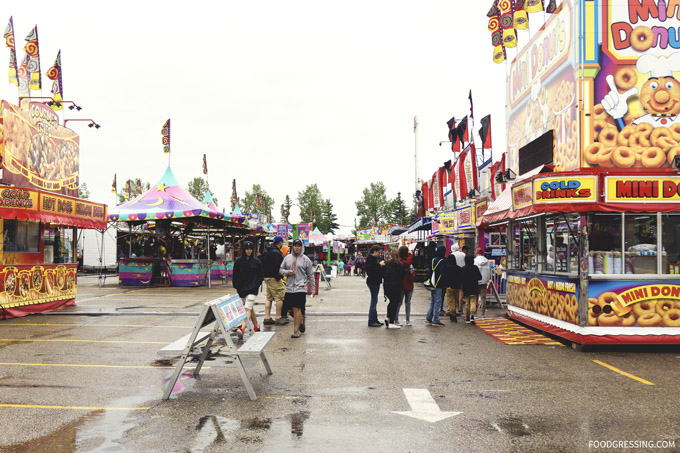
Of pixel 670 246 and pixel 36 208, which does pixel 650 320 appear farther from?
pixel 36 208

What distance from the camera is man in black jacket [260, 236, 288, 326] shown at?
38.3ft

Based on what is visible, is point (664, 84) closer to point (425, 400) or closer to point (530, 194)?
point (530, 194)

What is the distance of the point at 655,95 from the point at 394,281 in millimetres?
6036

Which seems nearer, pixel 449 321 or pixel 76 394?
pixel 76 394

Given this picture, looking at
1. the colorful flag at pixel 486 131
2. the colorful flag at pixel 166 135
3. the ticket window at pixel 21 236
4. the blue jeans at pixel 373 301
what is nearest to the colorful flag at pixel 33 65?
the ticket window at pixel 21 236

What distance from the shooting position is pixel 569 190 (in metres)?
9.36

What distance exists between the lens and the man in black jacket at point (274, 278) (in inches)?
460

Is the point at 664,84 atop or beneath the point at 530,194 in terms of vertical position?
atop

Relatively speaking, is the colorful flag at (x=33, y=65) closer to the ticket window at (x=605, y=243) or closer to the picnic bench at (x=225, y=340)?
the picnic bench at (x=225, y=340)

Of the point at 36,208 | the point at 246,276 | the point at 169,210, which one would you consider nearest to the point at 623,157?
the point at 246,276

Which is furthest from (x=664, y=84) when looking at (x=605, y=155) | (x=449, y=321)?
(x=449, y=321)

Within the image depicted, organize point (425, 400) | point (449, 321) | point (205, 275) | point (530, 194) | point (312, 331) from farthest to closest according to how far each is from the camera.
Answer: point (205, 275)
point (449, 321)
point (312, 331)
point (530, 194)
point (425, 400)

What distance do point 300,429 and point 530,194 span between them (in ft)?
22.6

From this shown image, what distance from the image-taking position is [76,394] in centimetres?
607
